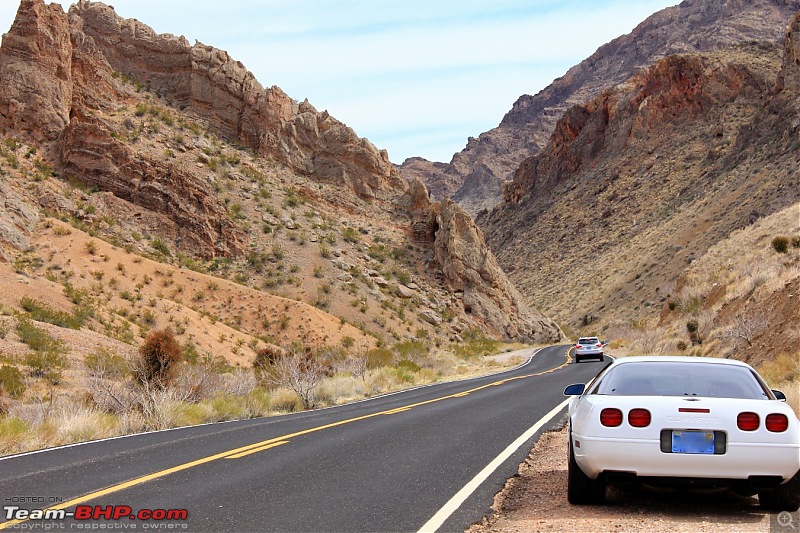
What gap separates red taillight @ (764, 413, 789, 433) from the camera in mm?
5391

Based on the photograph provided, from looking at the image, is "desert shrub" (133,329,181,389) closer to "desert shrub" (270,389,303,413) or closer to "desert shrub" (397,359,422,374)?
"desert shrub" (270,389,303,413)

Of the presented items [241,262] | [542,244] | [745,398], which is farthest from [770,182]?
[745,398]

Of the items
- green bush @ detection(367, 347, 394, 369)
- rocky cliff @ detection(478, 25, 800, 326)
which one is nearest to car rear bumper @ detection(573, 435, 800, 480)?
green bush @ detection(367, 347, 394, 369)

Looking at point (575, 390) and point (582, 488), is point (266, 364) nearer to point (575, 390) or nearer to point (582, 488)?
point (575, 390)

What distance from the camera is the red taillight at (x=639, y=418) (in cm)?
554

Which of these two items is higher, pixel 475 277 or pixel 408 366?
pixel 475 277

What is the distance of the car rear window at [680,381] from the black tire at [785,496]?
0.71m

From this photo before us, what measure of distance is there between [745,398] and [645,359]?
0.99m

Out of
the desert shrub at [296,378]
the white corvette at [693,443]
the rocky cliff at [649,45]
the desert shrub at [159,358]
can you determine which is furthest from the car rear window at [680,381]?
the rocky cliff at [649,45]

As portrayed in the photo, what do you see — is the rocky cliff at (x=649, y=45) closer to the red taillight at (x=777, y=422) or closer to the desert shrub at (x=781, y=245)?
the desert shrub at (x=781, y=245)

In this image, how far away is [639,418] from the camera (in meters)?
5.56

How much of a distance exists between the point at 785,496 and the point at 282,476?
4.73 metres

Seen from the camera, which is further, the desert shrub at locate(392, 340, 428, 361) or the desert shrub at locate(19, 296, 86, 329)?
the desert shrub at locate(392, 340, 428, 361)

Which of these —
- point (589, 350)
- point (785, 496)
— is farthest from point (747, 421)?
point (589, 350)
